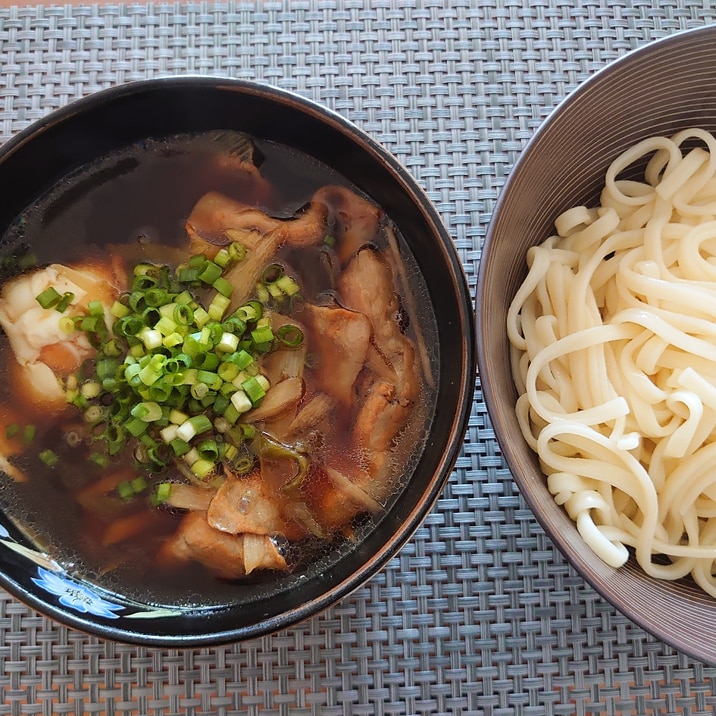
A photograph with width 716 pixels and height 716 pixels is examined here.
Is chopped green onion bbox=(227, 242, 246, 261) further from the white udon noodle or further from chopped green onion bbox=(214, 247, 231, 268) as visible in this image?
the white udon noodle

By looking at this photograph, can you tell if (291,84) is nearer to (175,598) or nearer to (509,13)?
(509,13)

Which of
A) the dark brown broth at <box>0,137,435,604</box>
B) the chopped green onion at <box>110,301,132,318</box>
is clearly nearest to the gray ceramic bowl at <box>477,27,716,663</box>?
the dark brown broth at <box>0,137,435,604</box>

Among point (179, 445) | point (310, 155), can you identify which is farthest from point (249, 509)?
point (310, 155)

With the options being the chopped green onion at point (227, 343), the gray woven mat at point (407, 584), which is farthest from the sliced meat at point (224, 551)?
the chopped green onion at point (227, 343)

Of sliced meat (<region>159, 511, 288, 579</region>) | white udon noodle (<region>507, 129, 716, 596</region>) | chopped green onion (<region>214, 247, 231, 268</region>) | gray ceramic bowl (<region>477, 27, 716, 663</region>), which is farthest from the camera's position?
chopped green onion (<region>214, 247, 231, 268</region>)

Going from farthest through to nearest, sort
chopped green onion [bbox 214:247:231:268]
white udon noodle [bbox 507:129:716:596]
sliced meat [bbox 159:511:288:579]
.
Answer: chopped green onion [bbox 214:247:231:268] < sliced meat [bbox 159:511:288:579] < white udon noodle [bbox 507:129:716:596]

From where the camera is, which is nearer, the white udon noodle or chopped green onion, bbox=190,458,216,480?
the white udon noodle

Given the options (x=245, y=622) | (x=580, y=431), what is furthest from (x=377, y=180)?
(x=245, y=622)
